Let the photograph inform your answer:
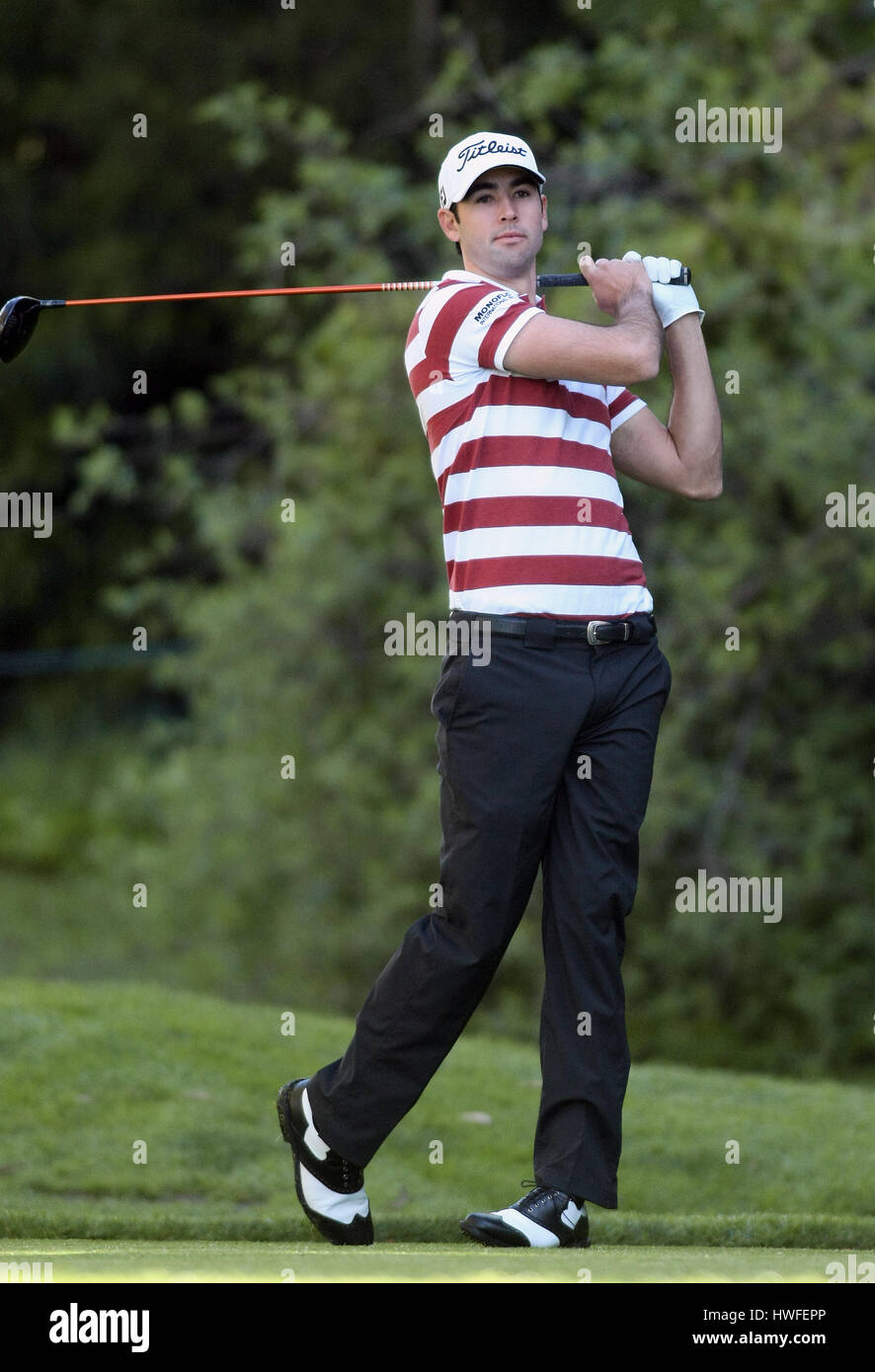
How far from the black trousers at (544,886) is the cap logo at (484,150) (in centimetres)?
86

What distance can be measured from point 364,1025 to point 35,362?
13.1 m

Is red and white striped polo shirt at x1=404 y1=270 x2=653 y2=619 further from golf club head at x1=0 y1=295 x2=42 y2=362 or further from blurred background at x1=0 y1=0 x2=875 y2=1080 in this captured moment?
blurred background at x1=0 y1=0 x2=875 y2=1080

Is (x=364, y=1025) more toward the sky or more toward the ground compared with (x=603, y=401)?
more toward the ground

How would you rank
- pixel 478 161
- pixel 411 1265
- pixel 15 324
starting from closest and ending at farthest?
pixel 411 1265 → pixel 478 161 → pixel 15 324

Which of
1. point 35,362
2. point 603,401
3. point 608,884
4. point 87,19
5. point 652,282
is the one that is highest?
point 87,19

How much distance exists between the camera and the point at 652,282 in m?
3.46

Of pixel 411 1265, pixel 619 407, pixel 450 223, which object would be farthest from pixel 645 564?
pixel 411 1265

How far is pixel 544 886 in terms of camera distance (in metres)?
3.49

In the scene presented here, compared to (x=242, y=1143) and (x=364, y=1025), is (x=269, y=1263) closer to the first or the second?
(x=364, y=1025)

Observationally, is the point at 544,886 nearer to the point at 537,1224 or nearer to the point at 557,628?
the point at 557,628

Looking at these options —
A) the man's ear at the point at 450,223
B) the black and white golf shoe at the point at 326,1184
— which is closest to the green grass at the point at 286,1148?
the black and white golf shoe at the point at 326,1184

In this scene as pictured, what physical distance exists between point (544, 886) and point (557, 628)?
50cm
